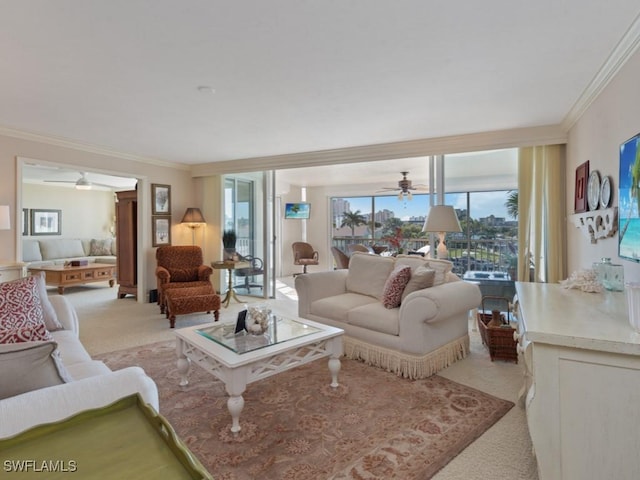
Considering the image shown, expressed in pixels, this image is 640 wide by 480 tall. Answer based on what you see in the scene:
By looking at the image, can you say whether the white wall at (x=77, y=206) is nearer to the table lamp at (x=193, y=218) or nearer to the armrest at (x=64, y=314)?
the table lamp at (x=193, y=218)

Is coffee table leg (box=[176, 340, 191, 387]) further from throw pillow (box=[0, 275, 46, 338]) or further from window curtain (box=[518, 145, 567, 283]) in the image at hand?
window curtain (box=[518, 145, 567, 283])

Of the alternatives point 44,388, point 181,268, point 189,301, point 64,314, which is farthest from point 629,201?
point 181,268

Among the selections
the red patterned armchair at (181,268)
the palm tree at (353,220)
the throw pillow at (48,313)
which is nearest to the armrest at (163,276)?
the red patterned armchair at (181,268)

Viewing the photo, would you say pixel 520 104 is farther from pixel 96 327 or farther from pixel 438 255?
pixel 96 327

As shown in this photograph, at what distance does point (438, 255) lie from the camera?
4.23 metres

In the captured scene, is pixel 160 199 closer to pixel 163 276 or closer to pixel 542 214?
pixel 163 276

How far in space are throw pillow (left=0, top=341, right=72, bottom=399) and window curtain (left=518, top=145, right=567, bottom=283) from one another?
424 centimetres

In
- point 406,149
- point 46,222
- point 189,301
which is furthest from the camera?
point 46,222

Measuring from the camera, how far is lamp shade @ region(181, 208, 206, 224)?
5875 millimetres

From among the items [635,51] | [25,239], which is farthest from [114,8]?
[25,239]

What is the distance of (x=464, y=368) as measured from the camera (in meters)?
2.90

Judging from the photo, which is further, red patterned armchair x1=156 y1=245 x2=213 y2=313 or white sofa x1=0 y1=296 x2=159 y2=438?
red patterned armchair x1=156 y1=245 x2=213 y2=313

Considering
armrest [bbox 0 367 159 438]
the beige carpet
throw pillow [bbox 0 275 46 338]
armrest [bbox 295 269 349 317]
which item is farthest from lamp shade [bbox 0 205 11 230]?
armrest [bbox 0 367 159 438]

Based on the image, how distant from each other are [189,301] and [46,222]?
6.12 meters
